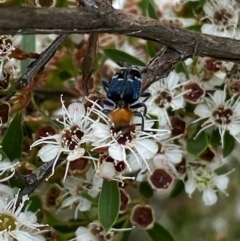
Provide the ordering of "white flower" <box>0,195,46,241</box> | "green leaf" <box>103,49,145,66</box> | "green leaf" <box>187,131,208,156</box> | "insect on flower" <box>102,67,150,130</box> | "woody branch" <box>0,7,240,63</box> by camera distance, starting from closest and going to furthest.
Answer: "woody branch" <box>0,7,240,63</box> < "insect on flower" <box>102,67,150,130</box> < "white flower" <box>0,195,46,241</box> < "green leaf" <box>187,131,208,156</box> < "green leaf" <box>103,49,145,66</box>

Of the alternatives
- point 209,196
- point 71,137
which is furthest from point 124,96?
point 209,196

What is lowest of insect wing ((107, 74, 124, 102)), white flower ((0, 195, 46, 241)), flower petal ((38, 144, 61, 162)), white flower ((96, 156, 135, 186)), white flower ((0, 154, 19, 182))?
white flower ((0, 195, 46, 241))

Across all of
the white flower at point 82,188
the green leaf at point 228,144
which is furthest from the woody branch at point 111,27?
the white flower at point 82,188

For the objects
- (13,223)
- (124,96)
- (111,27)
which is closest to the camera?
(111,27)

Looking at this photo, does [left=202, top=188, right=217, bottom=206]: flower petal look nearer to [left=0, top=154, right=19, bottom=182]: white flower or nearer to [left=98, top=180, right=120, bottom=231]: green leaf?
[left=98, top=180, right=120, bottom=231]: green leaf

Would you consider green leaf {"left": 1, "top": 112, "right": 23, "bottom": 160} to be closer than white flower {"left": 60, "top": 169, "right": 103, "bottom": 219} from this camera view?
Yes

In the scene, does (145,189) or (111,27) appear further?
(145,189)

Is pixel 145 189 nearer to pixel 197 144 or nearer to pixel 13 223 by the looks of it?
pixel 197 144

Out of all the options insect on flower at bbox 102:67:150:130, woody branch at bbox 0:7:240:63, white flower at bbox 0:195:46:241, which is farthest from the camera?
white flower at bbox 0:195:46:241

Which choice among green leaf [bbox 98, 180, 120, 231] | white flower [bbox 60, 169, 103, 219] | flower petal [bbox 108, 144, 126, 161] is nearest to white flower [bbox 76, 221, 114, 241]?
white flower [bbox 60, 169, 103, 219]
